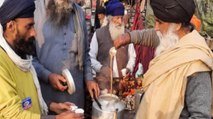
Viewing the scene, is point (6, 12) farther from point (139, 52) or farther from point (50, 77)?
point (139, 52)

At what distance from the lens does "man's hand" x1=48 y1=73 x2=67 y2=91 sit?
2246 mm

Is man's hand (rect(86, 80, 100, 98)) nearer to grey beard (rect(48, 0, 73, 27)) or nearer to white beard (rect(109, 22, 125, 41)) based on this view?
grey beard (rect(48, 0, 73, 27))

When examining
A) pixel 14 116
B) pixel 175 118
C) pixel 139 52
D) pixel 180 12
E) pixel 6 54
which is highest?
pixel 180 12

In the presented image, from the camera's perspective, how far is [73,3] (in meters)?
2.53

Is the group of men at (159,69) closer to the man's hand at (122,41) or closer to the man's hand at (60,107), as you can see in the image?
the man's hand at (60,107)

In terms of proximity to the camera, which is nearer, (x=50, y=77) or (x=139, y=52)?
(x=50, y=77)

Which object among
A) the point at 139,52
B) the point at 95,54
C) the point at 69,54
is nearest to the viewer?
the point at 69,54

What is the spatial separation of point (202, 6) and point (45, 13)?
136 inches

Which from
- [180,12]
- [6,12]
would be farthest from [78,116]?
[180,12]

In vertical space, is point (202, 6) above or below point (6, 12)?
below

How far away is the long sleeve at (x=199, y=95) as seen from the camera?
153 cm

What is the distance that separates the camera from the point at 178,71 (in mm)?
1604

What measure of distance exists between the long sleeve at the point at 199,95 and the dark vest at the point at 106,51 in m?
2.01

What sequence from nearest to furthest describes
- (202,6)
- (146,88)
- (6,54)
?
(6,54) → (146,88) → (202,6)
